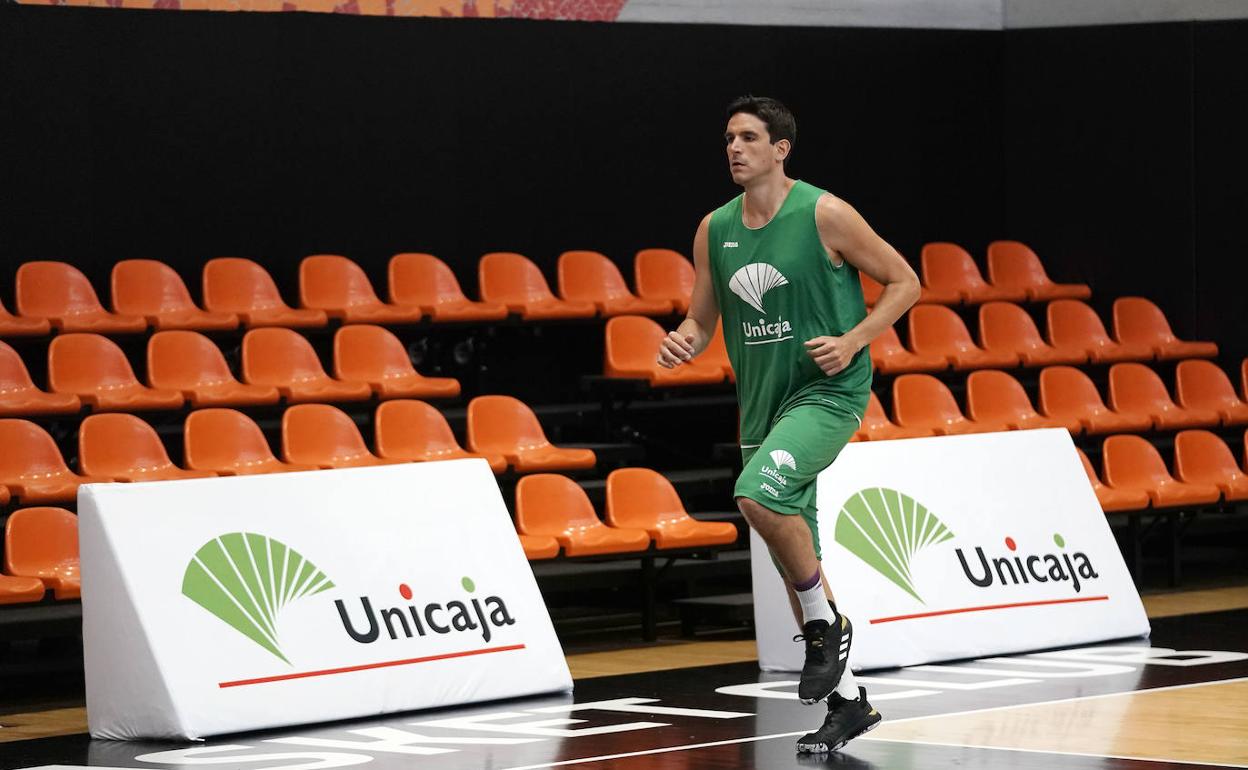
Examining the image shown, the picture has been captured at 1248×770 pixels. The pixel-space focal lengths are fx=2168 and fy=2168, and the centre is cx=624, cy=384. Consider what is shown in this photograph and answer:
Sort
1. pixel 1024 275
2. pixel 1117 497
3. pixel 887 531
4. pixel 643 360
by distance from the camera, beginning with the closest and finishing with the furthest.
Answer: pixel 887 531 → pixel 1117 497 → pixel 643 360 → pixel 1024 275

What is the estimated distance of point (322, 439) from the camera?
9023 mm

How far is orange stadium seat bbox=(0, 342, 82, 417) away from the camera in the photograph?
8.96 m

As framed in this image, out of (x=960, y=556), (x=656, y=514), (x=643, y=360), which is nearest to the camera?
(x=960, y=556)

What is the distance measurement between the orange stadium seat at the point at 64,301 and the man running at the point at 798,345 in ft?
14.4

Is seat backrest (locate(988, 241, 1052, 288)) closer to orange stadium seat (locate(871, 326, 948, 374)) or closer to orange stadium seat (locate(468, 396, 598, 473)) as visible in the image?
orange stadium seat (locate(871, 326, 948, 374))

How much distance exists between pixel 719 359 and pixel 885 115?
317cm

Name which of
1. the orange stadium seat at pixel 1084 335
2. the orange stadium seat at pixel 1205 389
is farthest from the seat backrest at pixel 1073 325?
the orange stadium seat at pixel 1205 389

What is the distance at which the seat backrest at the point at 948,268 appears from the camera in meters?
13.0

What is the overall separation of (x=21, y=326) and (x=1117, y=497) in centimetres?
514

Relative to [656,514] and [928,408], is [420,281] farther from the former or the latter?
[928,408]

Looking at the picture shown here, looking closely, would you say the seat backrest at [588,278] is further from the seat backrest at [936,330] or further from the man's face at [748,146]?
the man's face at [748,146]

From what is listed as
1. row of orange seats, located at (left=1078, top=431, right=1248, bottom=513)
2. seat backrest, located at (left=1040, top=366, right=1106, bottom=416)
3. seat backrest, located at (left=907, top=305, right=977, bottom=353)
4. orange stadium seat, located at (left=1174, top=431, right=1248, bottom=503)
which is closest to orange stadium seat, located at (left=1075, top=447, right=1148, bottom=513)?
row of orange seats, located at (left=1078, top=431, right=1248, bottom=513)

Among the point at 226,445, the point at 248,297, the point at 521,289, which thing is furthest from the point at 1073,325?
the point at 226,445

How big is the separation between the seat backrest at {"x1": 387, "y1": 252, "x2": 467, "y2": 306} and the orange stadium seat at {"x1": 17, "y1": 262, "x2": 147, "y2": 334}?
1500 millimetres
